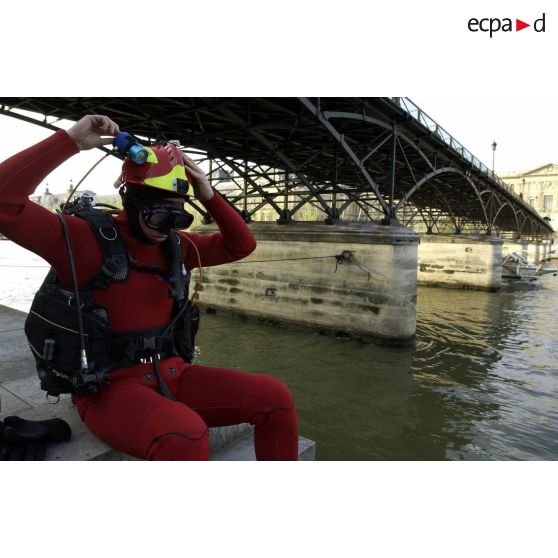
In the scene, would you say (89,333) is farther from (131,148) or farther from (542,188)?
(542,188)

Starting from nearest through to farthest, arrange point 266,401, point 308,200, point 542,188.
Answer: point 266,401
point 308,200
point 542,188

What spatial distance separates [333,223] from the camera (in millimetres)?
14164

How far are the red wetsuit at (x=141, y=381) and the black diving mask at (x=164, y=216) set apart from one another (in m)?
0.20

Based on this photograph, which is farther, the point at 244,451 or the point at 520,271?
the point at 520,271

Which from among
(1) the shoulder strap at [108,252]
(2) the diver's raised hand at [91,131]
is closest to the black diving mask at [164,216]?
(1) the shoulder strap at [108,252]

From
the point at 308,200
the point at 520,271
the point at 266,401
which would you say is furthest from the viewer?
the point at 520,271

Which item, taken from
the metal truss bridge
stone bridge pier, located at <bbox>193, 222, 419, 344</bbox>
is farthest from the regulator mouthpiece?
stone bridge pier, located at <bbox>193, 222, 419, 344</bbox>

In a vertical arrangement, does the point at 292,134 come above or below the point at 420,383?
above

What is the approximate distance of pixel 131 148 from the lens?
7.13ft

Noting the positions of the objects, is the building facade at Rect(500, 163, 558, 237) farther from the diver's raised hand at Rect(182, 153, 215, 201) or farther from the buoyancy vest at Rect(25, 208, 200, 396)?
the buoyancy vest at Rect(25, 208, 200, 396)

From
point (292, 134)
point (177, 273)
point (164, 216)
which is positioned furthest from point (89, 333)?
point (292, 134)

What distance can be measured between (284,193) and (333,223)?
8.64 ft

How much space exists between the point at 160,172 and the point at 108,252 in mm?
517

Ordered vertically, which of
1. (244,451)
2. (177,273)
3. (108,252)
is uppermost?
(108,252)
